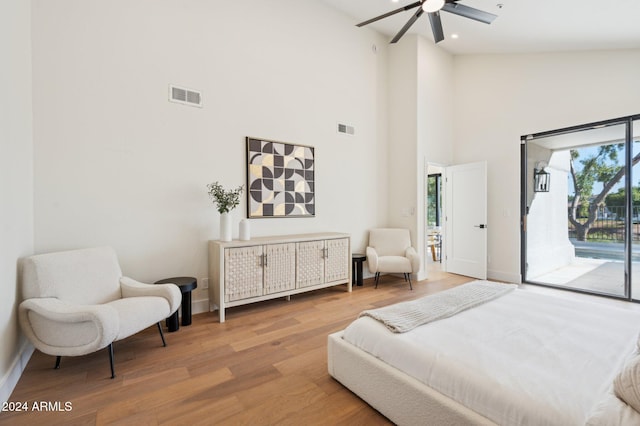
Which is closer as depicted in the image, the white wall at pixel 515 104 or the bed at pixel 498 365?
the bed at pixel 498 365

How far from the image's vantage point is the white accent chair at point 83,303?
6.64 ft

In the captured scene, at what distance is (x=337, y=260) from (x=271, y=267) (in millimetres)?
1059

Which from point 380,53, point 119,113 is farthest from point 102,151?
point 380,53

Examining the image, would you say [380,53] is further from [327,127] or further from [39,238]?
[39,238]

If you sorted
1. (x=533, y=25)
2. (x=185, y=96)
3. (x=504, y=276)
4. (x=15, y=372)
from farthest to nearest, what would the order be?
(x=504, y=276), (x=533, y=25), (x=185, y=96), (x=15, y=372)

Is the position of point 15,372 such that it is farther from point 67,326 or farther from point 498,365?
point 498,365

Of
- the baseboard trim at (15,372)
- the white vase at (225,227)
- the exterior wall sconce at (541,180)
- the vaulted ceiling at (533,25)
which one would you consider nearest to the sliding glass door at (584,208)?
the exterior wall sconce at (541,180)

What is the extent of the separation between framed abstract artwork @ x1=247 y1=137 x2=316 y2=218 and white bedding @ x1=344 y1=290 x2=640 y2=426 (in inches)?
93.5

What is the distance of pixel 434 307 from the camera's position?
2129 millimetres

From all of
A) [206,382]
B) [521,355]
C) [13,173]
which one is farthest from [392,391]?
[13,173]

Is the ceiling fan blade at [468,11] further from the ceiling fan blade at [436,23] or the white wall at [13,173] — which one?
the white wall at [13,173]

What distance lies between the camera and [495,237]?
5188 millimetres

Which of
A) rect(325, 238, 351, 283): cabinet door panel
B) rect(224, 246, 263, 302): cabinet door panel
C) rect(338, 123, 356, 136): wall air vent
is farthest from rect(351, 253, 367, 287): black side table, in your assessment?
rect(338, 123, 356, 136): wall air vent

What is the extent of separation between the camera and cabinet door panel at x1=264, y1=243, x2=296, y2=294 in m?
3.51
